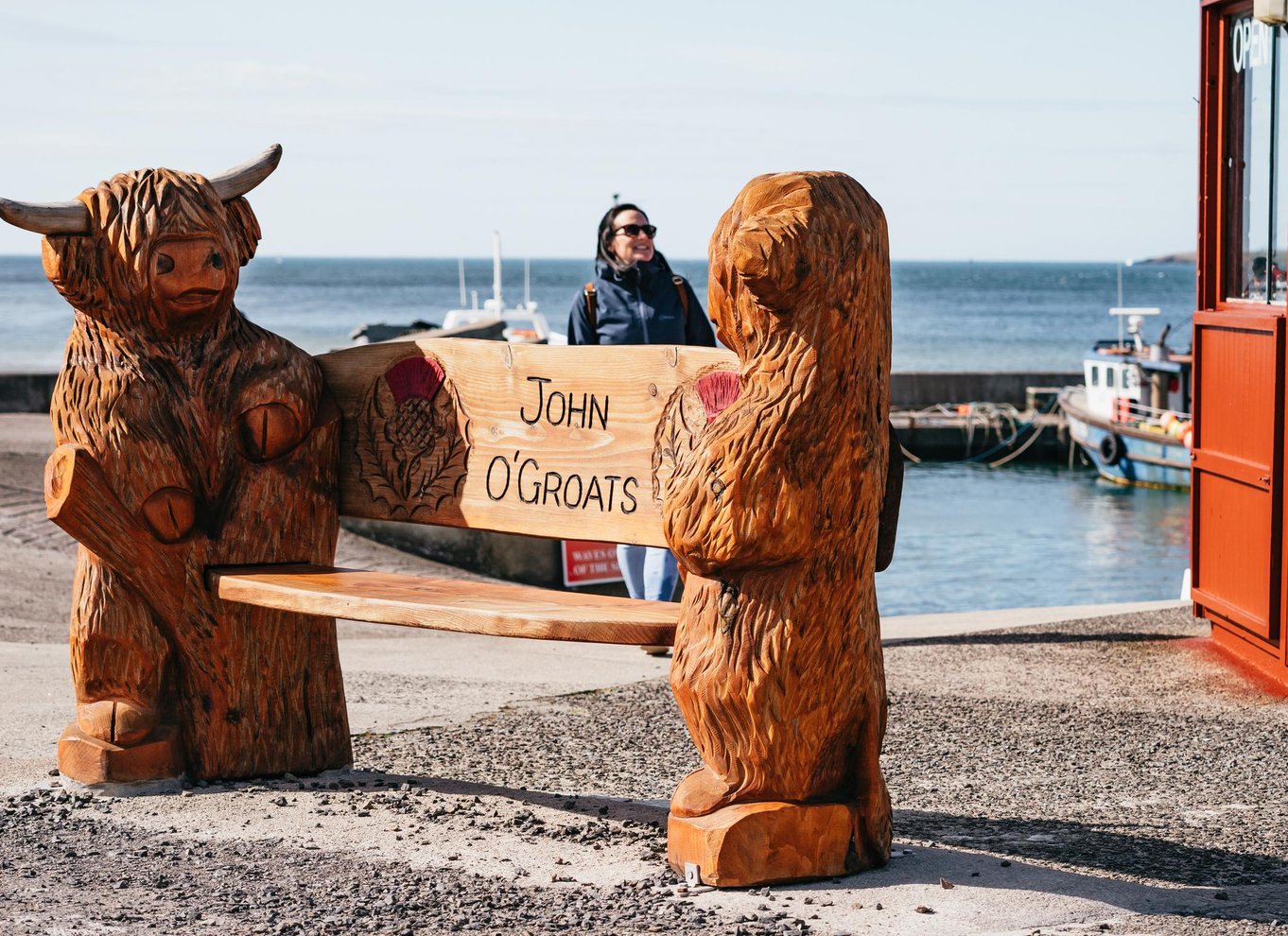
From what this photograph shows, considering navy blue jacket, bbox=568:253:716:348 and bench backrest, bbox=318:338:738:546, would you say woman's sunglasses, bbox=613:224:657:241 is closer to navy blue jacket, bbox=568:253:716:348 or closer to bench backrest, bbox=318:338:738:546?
navy blue jacket, bbox=568:253:716:348

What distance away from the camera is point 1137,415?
27.5 m

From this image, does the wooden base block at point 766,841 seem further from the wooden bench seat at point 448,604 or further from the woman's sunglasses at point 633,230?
the woman's sunglasses at point 633,230

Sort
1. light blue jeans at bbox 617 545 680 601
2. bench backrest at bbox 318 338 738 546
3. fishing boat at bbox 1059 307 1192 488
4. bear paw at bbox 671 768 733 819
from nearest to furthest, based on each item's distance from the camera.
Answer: bear paw at bbox 671 768 733 819, bench backrest at bbox 318 338 738 546, light blue jeans at bbox 617 545 680 601, fishing boat at bbox 1059 307 1192 488

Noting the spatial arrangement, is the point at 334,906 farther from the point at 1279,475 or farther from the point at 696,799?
the point at 1279,475

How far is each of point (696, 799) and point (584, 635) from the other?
0.46 m

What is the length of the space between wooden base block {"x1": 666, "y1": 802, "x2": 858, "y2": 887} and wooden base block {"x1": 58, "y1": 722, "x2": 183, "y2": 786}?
1713mm

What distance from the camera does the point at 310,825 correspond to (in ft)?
13.4

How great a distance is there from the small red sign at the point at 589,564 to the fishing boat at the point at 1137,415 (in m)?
17.1

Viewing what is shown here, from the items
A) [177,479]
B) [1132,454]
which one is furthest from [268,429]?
[1132,454]

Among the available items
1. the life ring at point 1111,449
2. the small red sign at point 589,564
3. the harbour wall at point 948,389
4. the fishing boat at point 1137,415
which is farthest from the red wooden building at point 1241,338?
the harbour wall at point 948,389

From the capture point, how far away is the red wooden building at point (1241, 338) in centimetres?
598

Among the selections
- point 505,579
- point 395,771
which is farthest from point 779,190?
point 505,579

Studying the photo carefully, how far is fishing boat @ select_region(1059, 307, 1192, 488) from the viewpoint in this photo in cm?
2631

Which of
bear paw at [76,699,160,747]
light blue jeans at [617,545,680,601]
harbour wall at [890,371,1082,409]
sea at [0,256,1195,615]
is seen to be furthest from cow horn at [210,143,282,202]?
harbour wall at [890,371,1082,409]
